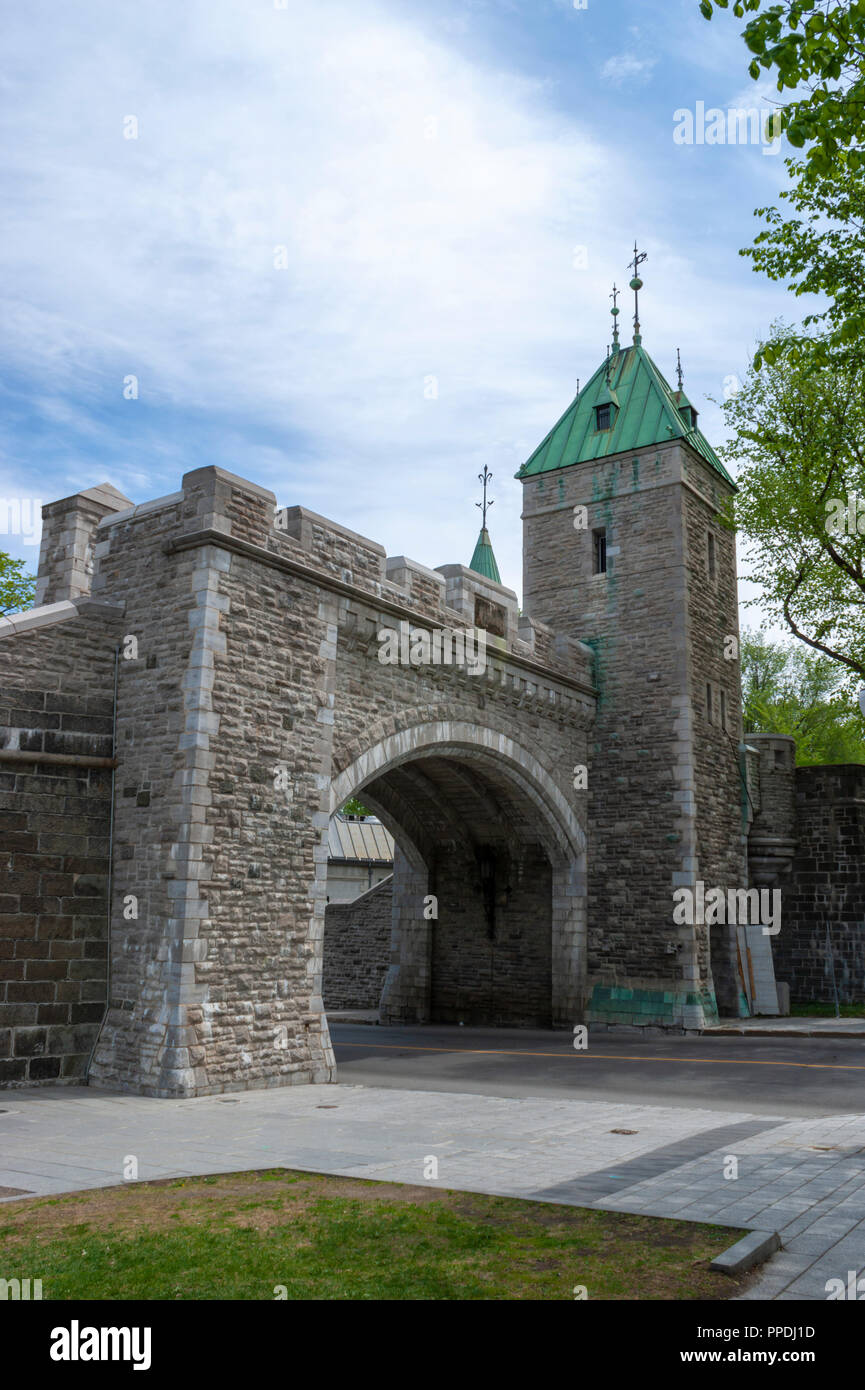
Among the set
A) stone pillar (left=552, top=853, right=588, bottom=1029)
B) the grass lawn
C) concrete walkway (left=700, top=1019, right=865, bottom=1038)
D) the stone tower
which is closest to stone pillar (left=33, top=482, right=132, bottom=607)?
the stone tower

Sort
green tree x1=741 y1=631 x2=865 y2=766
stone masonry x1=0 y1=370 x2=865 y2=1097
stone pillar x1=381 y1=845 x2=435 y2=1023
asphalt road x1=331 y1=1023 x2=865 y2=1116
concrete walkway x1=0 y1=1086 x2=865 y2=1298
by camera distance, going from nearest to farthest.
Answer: concrete walkway x1=0 y1=1086 x2=865 y2=1298, asphalt road x1=331 y1=1023 x2=865 y2=1116, stone masonry x1=0 y1=370 x2=865 y2=1097, stone pillar x1=381 y1=845 x2=435 y2=1023, green tree x1=741 y1=631 x2=865 y2=766

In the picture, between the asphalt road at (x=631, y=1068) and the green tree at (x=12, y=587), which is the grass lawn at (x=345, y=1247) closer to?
the asphalt road at (x=631, y=1068)

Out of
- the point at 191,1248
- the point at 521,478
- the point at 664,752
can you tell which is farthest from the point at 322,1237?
the point at 521,478

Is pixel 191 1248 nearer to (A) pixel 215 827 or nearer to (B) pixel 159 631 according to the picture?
(A) pixel 215 827

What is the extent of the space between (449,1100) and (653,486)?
549 inches

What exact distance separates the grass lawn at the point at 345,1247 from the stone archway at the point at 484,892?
1193cm

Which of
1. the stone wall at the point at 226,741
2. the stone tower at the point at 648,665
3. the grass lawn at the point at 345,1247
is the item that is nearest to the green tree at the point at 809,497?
the stone tower at the point at 648,665

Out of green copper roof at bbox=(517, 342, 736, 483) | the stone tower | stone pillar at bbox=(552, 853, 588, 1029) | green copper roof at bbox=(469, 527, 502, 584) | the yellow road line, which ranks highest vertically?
green copper roof at bbox=(469, 527, 502, 584)

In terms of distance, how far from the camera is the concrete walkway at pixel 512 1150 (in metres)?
5.34

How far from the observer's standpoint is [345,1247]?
15.3 feet

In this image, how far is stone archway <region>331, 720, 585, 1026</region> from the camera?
18875 mm

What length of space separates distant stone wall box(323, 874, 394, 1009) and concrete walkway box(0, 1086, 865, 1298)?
45.2ft

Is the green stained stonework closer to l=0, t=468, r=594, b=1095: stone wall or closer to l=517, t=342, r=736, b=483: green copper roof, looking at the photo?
l=0, t=468, r=594, b=1095: stone wall

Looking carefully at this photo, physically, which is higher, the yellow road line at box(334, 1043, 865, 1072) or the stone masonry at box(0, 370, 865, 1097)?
the stone masonry at box(0, 370, 865, 1097)
